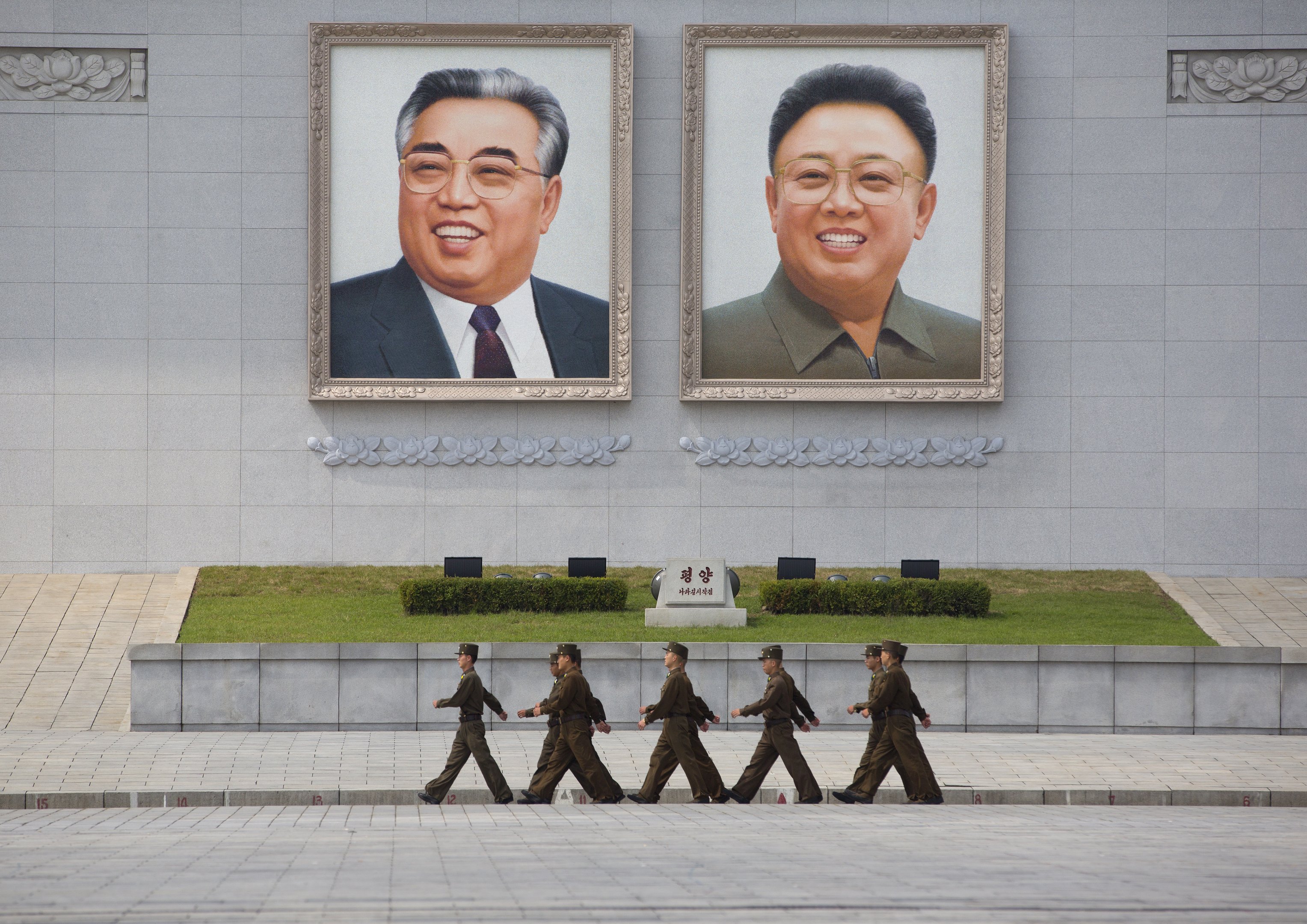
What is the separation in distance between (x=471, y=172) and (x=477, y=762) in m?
13.6

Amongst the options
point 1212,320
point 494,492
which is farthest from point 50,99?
point 1212,320

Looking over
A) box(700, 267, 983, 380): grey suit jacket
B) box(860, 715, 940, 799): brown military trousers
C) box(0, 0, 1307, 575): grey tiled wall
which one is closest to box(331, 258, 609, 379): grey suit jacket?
box(0, 0, 1307, 575): grey tiled wall

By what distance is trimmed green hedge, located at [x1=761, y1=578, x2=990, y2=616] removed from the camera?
1786 cm

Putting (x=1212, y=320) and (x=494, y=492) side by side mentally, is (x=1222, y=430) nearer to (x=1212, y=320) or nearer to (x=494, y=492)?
(x=1212, y=320)

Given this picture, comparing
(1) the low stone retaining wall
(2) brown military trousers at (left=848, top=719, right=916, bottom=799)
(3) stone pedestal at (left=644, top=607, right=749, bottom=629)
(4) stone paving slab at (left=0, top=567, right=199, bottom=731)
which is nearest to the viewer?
(2) brown military trousers at (left=848, top=719, right=916, bottom=799)

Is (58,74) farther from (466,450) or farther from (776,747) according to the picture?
(776,747)

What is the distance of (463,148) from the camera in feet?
74.4

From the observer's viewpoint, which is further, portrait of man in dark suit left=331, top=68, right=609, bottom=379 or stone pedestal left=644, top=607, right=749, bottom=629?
portrait of man in dark suit left=331, top=68, right=609, bottom=379

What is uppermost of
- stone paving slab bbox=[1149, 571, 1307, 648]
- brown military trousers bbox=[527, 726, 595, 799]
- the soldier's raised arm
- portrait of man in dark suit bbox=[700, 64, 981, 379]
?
portrait of man in dark suit bbox=[700, 64, 981, 379]

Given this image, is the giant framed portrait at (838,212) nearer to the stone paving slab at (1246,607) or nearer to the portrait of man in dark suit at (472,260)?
the portrait of man in dark suit at (472,260)

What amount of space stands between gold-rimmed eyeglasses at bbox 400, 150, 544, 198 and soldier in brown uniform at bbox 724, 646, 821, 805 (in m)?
13.3

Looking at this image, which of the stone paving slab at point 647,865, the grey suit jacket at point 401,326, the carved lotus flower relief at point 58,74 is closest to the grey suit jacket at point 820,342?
the grey suit jacket at point 401,326

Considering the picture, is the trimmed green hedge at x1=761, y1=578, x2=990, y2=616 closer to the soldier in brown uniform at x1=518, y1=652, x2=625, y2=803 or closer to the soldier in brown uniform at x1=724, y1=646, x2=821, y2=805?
the soldier in brown uniform at x1=724, y1=646, x2=821, y2=805

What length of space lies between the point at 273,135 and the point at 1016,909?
19.5 m
